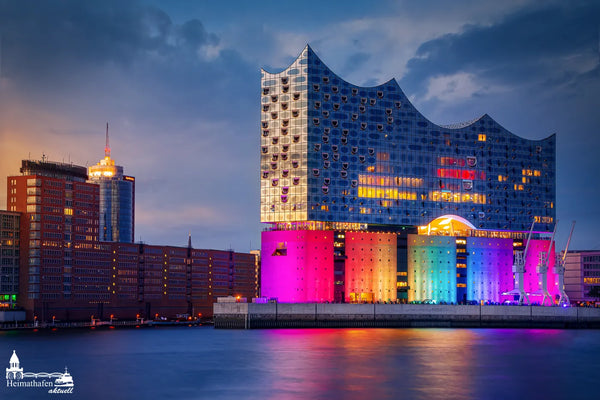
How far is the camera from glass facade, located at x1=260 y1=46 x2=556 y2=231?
6501 inches

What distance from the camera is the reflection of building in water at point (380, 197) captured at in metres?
164

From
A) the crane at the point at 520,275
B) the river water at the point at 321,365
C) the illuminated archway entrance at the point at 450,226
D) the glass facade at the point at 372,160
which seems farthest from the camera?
the illuminated archway entrance at the point at 450,226

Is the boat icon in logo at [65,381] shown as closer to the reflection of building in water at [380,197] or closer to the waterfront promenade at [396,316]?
the waterfront promenade at [396,316]

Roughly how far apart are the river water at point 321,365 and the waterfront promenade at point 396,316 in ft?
13.8

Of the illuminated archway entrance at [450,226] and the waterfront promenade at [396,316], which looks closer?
the waterfront promenade at [396,316]

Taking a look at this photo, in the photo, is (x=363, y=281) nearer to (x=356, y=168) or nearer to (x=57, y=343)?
(x=356, y=168)

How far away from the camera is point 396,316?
165 metres

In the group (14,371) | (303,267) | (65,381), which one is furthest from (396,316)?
(65,381)

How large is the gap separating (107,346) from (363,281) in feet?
168

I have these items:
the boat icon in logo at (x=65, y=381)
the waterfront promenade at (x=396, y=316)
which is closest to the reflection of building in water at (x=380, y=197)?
the waterfront promenade at (x=396, y=316)

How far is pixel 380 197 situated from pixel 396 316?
907 inches

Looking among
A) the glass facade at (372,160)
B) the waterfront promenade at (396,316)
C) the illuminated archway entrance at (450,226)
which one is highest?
the glass facade at (372,160)

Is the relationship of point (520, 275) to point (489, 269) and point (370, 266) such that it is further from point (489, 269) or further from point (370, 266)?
point (370, 266)

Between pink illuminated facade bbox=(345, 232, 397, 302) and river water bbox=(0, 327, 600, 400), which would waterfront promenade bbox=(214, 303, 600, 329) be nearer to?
pink illuminated facade bbox=(345, 232, 397, 302)
